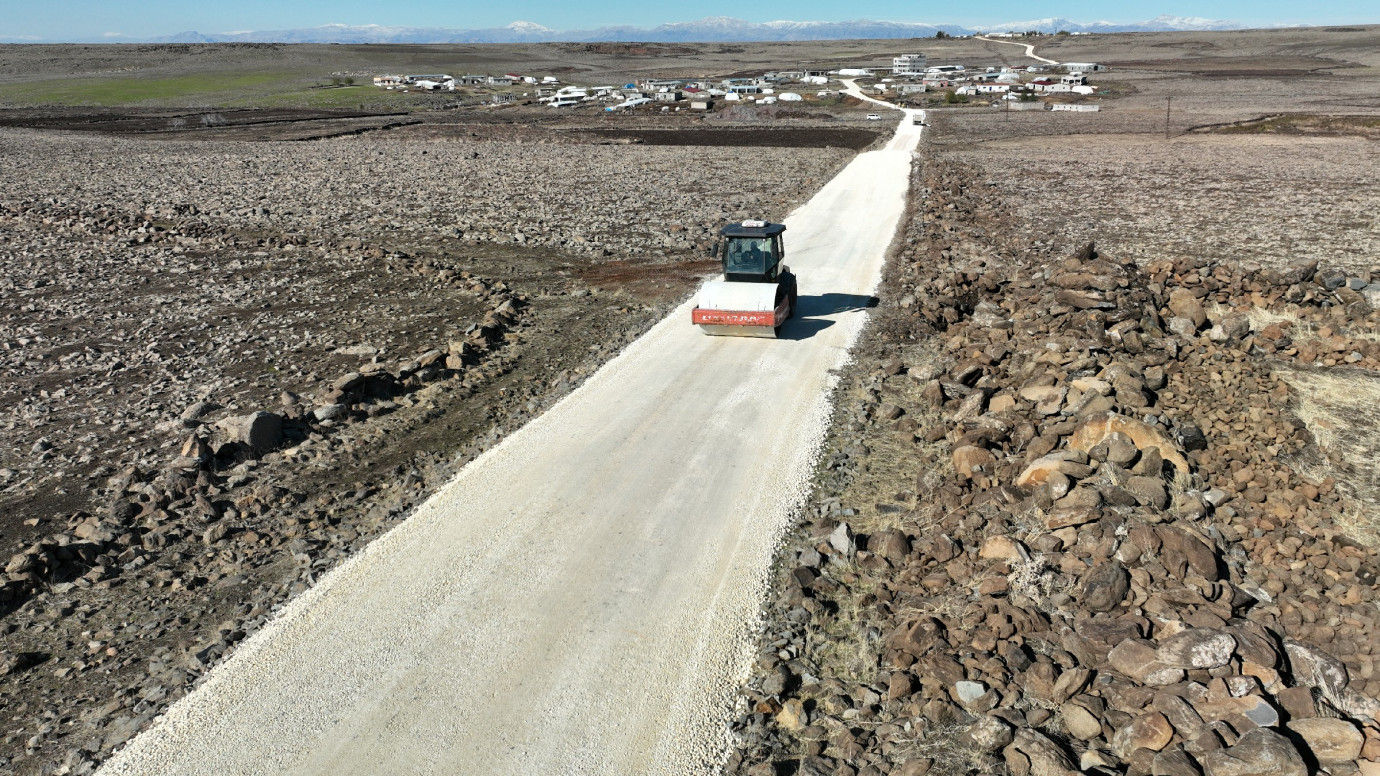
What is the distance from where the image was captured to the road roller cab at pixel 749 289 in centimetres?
1997

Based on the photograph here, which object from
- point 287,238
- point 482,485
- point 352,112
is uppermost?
point 352,112

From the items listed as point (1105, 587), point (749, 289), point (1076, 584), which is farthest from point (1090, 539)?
point (749, 289)

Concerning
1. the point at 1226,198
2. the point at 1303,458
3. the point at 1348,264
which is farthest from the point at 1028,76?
the point at 1303,458

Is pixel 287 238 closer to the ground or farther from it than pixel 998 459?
farther from it

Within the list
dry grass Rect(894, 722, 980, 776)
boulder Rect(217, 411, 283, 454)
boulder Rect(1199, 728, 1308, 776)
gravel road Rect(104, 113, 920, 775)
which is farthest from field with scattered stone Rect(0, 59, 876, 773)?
boulder Rect(1199, 728, 1308, 776)

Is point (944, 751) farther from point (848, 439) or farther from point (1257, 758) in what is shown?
point (848, 439)

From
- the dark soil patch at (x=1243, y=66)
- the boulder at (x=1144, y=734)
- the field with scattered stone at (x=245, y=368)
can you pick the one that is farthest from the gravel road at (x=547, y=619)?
the dark soil patch at (x=1243, y=66)

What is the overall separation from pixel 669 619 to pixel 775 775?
2.69m

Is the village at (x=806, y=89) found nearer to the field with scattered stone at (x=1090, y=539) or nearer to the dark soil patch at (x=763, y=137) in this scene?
the dark soil patch at (x=763, y=137)

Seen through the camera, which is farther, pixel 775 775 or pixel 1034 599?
pixel 1034 599

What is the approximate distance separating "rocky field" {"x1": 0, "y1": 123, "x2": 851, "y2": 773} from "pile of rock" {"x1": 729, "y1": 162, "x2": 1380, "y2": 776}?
22.3ft

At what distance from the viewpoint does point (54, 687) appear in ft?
32.4

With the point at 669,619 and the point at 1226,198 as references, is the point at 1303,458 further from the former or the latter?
the point at 1226,198

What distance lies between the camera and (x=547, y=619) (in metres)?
10.9
